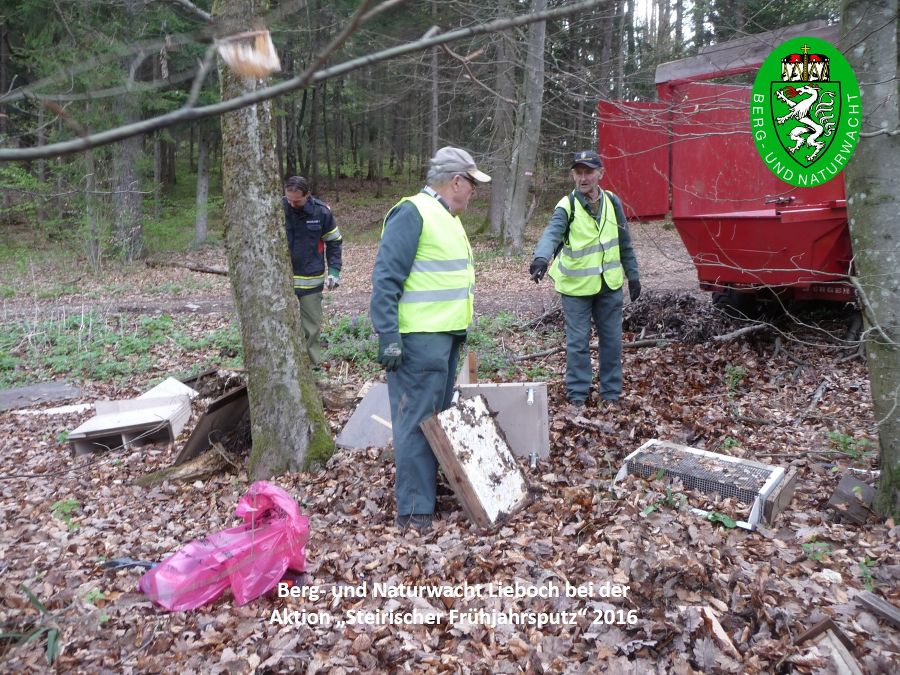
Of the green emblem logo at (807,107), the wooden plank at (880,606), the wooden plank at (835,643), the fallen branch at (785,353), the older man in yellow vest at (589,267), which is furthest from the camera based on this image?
the fallen branch at (785,353)

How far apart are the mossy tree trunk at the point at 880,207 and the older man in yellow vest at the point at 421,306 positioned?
6.16ft

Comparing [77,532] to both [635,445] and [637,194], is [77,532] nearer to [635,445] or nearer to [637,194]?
[635,445]

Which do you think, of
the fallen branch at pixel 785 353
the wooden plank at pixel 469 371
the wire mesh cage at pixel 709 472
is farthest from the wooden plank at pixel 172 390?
the fallen branch at pixel 785 353

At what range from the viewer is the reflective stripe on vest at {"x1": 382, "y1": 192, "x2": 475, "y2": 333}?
3670 mm

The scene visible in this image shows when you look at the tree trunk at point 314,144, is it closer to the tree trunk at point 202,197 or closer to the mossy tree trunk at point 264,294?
the tree trunk at point 202,197

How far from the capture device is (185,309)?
11.6 meters

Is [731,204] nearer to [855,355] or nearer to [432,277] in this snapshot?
[855,355]

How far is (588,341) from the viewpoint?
5.57m

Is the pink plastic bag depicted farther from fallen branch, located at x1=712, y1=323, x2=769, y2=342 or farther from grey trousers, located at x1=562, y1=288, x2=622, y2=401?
fallen branch, located at x1=712, y1=323, x2=769, y2=342

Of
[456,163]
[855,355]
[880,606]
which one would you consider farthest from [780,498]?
[855,355]

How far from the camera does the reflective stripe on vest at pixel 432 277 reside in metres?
3.67

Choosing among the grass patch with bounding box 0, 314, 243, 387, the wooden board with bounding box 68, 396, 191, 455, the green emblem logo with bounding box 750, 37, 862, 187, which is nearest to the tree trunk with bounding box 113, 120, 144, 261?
the grass patch with bounding box 0, 314, 243, 387

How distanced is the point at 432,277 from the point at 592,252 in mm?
2133

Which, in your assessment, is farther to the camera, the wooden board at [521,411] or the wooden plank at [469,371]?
the wooden plank at [469,371]
